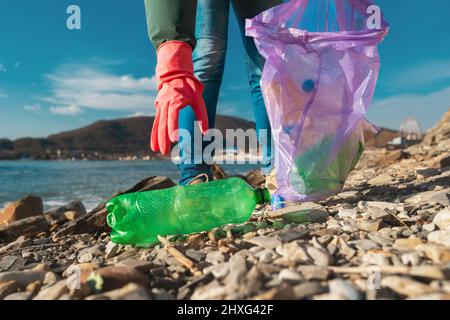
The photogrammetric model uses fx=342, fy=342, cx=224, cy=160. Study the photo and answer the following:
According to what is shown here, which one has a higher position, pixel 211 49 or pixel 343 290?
pixel 211 49

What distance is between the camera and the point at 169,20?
6.13 feet

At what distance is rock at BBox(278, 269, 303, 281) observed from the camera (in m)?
0.98

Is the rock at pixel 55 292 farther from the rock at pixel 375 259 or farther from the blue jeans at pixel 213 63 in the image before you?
the blue jeans at pixel 213 63

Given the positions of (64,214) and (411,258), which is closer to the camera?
(411,258)

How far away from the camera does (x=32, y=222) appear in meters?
3.34

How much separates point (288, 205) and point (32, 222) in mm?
2660

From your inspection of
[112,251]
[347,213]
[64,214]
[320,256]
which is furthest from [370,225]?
[64,214]

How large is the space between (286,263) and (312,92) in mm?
1075

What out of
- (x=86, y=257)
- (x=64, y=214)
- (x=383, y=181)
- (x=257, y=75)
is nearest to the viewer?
(x=86, y=257)

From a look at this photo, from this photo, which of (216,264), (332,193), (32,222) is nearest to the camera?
(216,264)

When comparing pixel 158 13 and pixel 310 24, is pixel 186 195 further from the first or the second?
pixel 310 24

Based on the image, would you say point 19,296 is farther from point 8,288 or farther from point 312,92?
point 312,92
